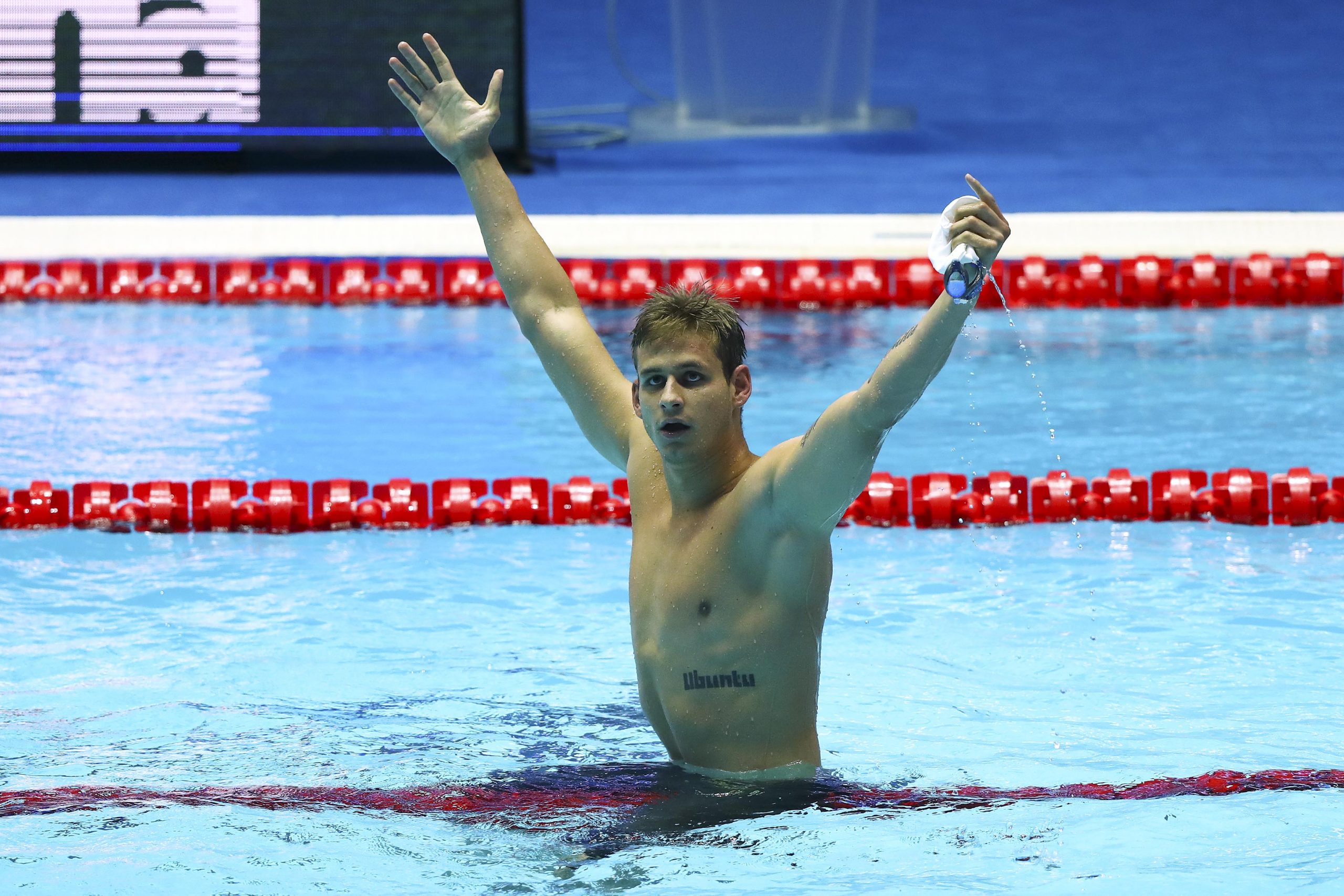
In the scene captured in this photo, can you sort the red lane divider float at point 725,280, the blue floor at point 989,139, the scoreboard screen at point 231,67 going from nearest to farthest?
1. the red lane divider float at point 725,280
2. the blue floor at point 989,139
3. the scoreboard screen at point 231,67

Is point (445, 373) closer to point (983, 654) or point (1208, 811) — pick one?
point (983, 654)

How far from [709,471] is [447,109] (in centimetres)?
107

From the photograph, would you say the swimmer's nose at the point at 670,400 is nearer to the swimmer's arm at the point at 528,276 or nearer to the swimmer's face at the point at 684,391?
the swimmer's face at the point at 684,391

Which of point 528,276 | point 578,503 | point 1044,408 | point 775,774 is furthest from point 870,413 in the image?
point 1044,408

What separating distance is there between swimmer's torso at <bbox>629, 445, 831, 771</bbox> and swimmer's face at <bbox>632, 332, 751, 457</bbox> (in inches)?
5.2

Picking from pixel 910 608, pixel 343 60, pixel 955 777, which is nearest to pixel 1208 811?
pixel 955 777

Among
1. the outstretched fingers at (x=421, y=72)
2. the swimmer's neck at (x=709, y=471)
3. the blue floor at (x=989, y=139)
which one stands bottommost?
the swimmer's neck at (x=709, y=471)

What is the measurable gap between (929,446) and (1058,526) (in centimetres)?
96

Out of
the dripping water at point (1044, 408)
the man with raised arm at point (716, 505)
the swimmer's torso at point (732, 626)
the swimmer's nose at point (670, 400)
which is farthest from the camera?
the dripping water at point (1044, 408)

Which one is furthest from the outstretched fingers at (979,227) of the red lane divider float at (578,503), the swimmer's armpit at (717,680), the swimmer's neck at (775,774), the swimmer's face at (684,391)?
the red lane divider float at (578,503)

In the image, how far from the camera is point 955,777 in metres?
3.94

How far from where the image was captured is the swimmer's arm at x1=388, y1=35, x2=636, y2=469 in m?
3.51

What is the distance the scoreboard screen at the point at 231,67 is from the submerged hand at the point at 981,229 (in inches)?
327

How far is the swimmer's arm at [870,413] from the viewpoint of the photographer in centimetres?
258
